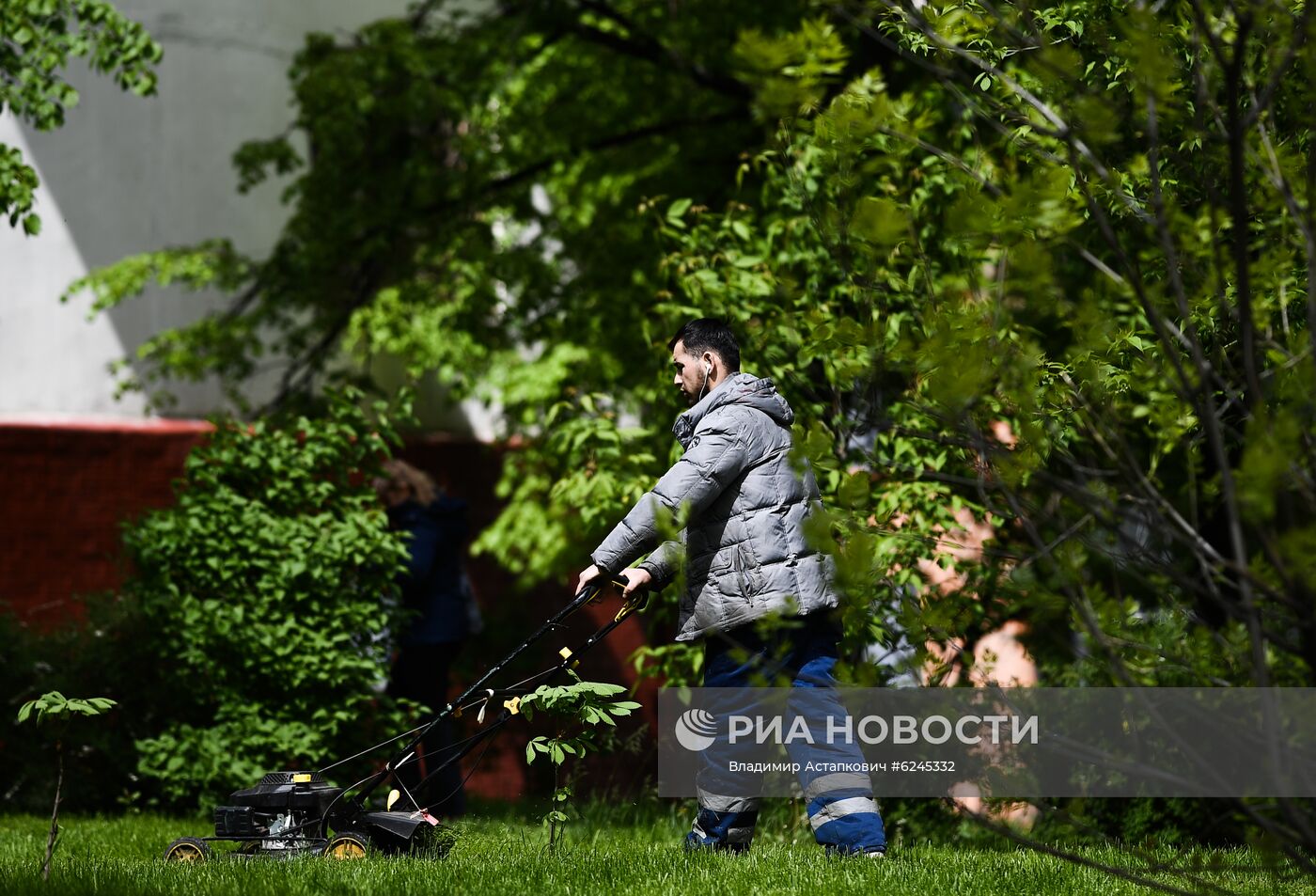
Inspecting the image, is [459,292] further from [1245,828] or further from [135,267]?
[1245,828]

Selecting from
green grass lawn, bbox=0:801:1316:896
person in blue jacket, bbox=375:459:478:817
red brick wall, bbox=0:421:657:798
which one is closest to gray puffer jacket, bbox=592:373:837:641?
green grass lawn, bbox=0:801:1316:896

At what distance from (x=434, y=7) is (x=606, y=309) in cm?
305

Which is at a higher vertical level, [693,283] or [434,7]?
[434,7]

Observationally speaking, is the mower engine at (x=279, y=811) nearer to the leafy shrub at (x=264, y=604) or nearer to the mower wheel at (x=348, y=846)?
the mower wheel at (x=348, y=846)

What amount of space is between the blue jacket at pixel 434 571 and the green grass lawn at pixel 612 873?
1.90 m

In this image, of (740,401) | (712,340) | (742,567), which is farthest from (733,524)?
(712,340)

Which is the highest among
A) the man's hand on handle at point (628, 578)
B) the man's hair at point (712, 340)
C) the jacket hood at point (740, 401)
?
the man's hair at point (712, 340)

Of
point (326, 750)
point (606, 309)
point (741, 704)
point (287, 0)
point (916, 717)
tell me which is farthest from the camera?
point (287, 0)

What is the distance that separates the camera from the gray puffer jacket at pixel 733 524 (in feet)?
17.4

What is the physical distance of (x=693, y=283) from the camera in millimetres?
7172

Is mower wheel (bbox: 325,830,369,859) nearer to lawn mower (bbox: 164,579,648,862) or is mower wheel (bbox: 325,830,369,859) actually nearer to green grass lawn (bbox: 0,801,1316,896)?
lawn mower (bbox: 164,579,648,862)

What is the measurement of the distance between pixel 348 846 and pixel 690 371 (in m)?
2.16

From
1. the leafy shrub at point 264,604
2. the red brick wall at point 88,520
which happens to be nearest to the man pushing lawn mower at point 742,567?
the leafy shrub at point 264,604

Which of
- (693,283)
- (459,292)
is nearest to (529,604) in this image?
(459,292)
